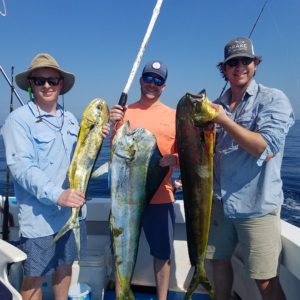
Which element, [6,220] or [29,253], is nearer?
[29,253]

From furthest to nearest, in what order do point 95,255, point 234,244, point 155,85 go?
point 95,255 < point 155,85 < point 234,244

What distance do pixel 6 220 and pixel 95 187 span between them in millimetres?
6161

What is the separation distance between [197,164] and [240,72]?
0.75 m

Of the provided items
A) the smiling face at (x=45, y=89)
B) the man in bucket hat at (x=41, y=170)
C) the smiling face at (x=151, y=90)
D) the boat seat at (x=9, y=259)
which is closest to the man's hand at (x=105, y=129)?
the man in bucket hat at (x=41, y=170)

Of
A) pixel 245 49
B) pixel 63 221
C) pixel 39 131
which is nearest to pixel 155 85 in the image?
pixel 245 49

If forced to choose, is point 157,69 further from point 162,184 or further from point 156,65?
point 162,184

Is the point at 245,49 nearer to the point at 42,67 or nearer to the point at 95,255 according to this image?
the point at 42,67

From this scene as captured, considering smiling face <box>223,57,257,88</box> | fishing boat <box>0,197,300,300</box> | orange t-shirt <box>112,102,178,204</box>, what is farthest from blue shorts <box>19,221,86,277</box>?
smiling face <box>223,57,257,88</box>

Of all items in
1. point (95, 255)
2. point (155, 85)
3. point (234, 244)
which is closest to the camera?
point (234, 244)

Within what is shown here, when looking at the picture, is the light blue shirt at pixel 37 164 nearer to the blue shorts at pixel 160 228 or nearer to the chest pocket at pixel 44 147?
the chest pocket at pixel 44 147

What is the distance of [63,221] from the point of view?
2572mm

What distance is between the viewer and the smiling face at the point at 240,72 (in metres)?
2.42

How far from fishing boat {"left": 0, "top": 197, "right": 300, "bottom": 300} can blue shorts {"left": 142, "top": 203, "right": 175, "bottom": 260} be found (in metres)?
0.53

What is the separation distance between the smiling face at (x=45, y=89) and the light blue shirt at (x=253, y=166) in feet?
4.41
